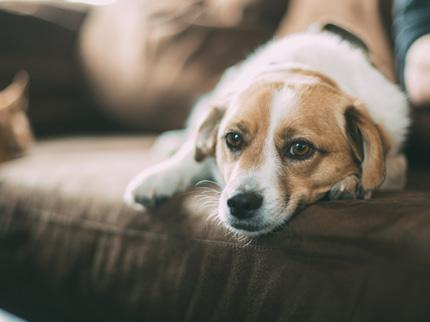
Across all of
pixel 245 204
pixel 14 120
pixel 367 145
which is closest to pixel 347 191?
pixel 367 145

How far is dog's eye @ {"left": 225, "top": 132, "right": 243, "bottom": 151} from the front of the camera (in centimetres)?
119

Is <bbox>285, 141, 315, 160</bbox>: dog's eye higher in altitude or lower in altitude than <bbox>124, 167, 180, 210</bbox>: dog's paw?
higher

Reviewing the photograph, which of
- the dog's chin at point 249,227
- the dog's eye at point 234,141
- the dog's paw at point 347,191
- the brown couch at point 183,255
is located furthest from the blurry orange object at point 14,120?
the dog's paw at point 347,191

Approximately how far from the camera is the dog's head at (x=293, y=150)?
1.04 meters

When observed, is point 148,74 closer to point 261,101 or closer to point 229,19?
point 229,19

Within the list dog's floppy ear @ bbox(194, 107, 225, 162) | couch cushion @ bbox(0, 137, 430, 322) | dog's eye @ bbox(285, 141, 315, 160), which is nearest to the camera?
couch cushion @ bbox(0, 137, 430, 322)

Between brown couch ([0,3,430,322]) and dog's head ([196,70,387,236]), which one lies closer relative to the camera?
brown couch ([0,3,430,322])

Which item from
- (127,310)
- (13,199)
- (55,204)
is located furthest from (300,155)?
(13,199)

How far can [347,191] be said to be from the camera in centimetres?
109

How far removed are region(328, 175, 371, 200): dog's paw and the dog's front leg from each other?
0.36 m

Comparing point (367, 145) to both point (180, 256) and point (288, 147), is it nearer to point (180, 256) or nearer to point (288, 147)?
point (288, 147)

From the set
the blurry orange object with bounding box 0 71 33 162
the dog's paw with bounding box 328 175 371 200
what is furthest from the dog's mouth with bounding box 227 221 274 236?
the blurry orange object with bounding box 0 71 33 162

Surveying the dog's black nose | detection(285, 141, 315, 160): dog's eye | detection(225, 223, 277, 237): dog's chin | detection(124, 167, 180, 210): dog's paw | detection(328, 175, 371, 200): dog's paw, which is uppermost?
detection(285, 141, 315, 160): dog's eye

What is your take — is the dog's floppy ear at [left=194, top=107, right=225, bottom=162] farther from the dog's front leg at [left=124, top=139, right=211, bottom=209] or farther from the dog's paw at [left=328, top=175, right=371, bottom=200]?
the dog's paw at [left=328, top=175, right=371, bottom=200]
